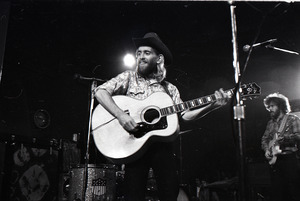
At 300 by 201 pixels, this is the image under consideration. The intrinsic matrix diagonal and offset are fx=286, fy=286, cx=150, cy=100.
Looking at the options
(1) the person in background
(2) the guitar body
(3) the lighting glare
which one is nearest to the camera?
(2) the guitar body

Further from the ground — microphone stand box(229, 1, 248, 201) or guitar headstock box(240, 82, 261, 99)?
guitar headstock box(240, 82, 261, 99)

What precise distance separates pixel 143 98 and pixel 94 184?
2110 millimetres

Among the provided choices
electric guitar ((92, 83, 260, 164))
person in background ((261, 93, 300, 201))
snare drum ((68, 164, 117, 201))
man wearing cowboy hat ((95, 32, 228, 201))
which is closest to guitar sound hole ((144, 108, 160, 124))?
electric guitar ((92, 83, 260, 164))

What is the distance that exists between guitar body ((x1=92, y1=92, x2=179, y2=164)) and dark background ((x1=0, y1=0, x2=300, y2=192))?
2292 mm

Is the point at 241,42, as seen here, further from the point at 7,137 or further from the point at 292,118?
the point at 7,137

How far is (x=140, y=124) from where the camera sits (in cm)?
272

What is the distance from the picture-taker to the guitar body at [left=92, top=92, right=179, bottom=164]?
101 inches

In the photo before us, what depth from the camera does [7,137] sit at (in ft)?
13.6

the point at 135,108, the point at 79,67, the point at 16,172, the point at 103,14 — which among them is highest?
the point at 103,14

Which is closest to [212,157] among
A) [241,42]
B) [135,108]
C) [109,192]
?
[241,42]

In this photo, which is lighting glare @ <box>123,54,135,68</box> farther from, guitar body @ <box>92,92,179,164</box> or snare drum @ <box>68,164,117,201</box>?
guitar body @ <box>92,92,179,164</box>

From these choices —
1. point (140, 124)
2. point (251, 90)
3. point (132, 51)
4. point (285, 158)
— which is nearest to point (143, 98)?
point (140, 124)

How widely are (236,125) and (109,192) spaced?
2945 mm

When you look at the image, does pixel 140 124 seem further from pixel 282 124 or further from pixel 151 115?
pixel 282 124
